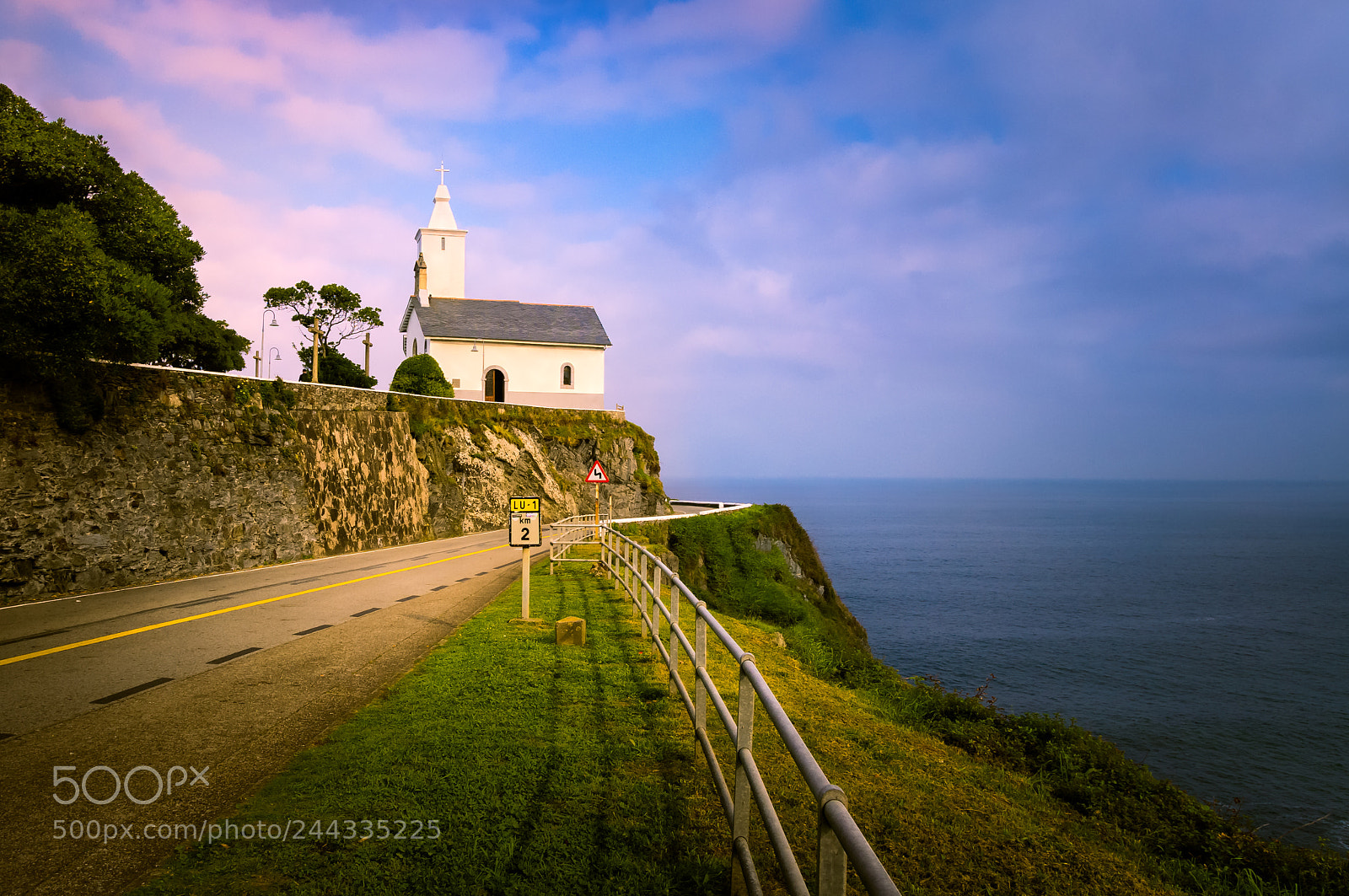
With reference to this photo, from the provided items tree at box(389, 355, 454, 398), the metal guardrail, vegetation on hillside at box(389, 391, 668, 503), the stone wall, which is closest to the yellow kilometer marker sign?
the metal guardrail

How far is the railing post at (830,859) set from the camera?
7.43ft

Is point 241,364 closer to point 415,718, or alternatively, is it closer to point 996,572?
point 415,718

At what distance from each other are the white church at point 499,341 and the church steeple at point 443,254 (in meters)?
0.07

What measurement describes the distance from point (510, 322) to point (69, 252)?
131 ft

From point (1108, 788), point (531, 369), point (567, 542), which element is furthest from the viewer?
point (531, 369)

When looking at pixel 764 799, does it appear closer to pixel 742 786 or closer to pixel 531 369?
pixel 742 786

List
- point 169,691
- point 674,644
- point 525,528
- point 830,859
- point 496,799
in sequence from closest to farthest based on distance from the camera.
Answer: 1. point 830,859
2. point 496,799
3. point 674,644
4. point 169,691
5. point 525,528

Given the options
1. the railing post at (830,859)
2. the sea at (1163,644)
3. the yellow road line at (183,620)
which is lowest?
the sea at (1163,644)

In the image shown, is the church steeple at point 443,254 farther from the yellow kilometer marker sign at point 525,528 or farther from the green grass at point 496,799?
the green grass at point 496,799

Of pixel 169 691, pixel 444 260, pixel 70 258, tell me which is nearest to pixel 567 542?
pixel 70 258

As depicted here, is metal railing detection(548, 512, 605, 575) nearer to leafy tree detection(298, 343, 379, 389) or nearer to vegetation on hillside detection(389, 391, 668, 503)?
vegetation on hillside detection(389, 391, 668, 503)

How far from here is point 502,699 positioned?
7.04 meters

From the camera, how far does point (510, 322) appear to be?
2090 inches

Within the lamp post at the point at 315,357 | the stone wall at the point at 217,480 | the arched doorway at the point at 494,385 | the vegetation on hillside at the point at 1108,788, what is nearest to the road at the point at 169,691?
the stone wall at the point at 217,480
